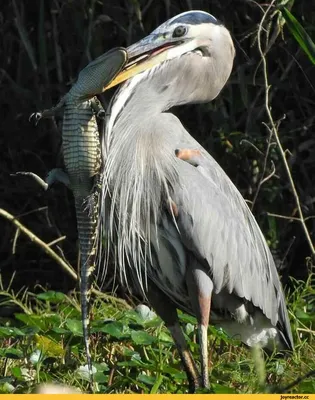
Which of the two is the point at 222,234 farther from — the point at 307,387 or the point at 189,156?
the point at 307,387

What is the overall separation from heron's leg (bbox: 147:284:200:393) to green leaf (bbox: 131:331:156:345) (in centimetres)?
10

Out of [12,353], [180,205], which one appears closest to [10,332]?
[12,353]

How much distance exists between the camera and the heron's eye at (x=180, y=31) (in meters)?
4.27

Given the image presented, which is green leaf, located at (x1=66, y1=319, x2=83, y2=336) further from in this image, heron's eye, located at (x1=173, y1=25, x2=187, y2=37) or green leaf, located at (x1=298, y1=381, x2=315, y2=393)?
heron's eye, located at (x1=173, y1=25, x2=187, y2=37)

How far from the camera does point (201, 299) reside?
4.09 metres

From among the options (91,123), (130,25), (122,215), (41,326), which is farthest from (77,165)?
(130,25)

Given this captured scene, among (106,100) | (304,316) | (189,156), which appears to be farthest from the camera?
(106,100)

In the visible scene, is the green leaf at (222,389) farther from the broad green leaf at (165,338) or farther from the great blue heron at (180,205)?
the broad green leaf at (165,338)

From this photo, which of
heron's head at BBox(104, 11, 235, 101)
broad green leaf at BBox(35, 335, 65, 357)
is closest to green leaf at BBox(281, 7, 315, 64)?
heron's head at BBox(104, 11, 235, 101)

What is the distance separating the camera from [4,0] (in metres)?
6.25

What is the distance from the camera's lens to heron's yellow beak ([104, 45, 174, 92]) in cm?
415

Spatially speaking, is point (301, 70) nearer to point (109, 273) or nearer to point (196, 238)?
point (109, 273)

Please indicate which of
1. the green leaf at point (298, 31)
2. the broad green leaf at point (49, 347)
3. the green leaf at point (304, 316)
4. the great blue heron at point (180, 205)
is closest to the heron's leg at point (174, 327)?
the great blue heron at point (180, 205)

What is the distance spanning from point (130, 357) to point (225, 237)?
0.57 meters
